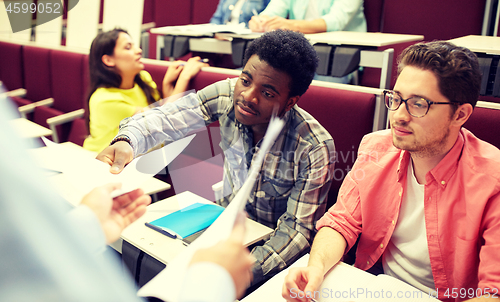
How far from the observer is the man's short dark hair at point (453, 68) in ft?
3.18

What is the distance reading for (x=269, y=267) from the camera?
1170 mm

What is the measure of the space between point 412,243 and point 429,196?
0.15 metres

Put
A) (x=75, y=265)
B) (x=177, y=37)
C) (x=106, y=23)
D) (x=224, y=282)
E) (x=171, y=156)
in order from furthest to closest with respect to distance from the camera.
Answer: (x=106, y=23) → (x=177, y=37) → (x=171, y=156) → (x=224, y=282) → (x=75, y=265)

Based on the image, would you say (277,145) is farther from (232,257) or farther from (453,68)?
(232,257)

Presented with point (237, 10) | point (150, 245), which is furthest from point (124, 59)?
point (150, 245)

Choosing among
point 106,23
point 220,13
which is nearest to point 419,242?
point 220,13

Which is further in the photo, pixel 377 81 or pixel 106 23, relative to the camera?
pixel 106 23

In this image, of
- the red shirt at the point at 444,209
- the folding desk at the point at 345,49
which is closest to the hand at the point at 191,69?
the folding desk at the point at 345,49

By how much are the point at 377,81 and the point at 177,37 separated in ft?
4.35

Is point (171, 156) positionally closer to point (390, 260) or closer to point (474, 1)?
point (390, 260)

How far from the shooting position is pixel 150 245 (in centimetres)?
114

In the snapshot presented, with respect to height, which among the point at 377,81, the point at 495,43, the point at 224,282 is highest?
the point at 495,43

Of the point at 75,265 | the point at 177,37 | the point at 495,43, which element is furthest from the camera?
the point at 177,37

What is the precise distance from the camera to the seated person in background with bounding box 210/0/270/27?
296 cm
